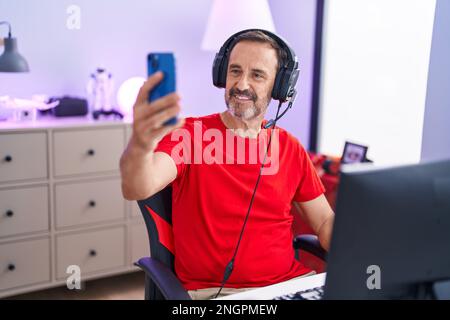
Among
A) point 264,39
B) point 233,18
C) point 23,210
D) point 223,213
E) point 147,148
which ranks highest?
point 233,18

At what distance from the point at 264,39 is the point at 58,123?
1362 mm

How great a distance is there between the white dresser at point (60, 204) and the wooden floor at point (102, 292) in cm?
12

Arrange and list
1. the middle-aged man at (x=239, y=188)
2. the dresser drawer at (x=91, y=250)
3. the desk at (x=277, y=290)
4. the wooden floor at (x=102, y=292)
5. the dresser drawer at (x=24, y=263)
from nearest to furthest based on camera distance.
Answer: the desk at (x=277, y=290) < the middle-aged man at (x=239, y=188) < the dresser drawer at (x=24, y=263) < the dresser drawer at (x=91, y=250) < the wooden floor at (x=102, y=292)

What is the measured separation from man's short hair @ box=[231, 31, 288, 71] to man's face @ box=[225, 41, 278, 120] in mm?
11

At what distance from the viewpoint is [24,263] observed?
2633mm

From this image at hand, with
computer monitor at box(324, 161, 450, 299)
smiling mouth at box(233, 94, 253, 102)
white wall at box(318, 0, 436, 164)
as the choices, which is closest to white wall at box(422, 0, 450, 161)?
white wall at box(318, 0, 436, 164)

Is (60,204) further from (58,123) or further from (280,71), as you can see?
(280,71)

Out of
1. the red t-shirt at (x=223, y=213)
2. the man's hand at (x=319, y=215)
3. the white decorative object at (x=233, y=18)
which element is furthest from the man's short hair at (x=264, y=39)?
the white decorative object at (x=233, y=18)

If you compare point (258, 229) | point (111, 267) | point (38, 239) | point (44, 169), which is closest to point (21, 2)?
point (44, 169)

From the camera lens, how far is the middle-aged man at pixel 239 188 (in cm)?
154

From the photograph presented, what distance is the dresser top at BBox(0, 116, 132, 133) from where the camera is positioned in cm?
251

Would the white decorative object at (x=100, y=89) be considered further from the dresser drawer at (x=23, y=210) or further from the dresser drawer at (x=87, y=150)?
the dresser drawer at (x=23, y=210)

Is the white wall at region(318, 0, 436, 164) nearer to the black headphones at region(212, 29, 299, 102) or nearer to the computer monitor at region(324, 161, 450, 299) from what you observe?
the black headphones at region(212, 29, 299, 102)

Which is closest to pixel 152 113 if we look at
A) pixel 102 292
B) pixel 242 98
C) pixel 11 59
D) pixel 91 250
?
pixel 242 98
